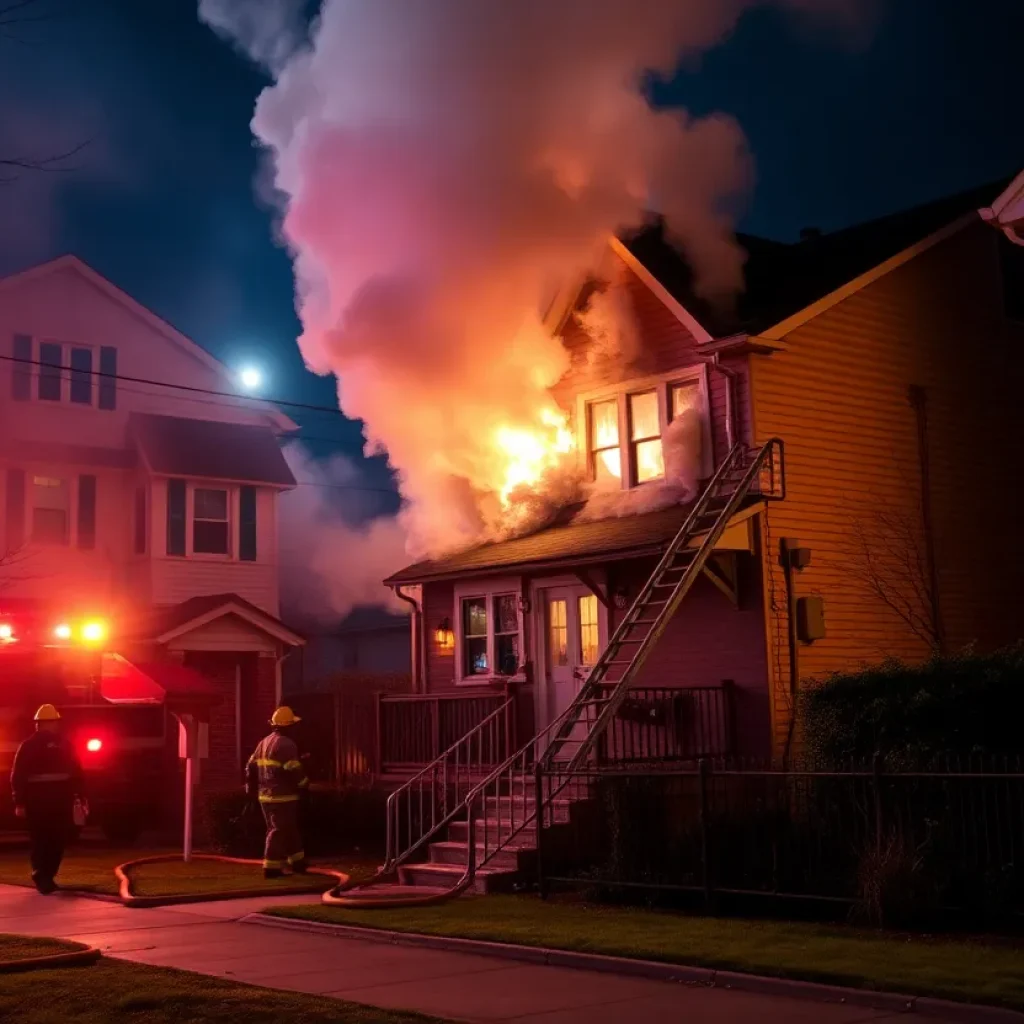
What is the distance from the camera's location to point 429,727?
61.3ft

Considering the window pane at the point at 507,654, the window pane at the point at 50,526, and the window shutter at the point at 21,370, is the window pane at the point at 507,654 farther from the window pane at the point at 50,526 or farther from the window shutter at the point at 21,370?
the window shutter at the point at 21,370

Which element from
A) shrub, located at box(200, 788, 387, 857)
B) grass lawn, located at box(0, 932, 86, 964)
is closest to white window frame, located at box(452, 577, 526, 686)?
shrub, located at box(200, 788, 387, 857)

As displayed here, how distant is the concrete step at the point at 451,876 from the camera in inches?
543

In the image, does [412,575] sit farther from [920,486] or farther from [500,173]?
[920,486]

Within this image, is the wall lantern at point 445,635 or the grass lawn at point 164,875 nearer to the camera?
the grass lawn at point 164,875

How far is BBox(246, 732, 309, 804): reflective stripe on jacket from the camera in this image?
15453mm

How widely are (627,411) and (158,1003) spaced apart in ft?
39.6

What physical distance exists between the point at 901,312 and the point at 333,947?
12400 millimetres

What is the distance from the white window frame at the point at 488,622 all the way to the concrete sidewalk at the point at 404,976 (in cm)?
692

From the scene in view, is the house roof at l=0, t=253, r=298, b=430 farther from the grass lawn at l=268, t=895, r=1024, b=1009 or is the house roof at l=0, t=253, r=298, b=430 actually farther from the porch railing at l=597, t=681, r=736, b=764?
the grass lawn at l=268, t=895, r=1024, b=1009

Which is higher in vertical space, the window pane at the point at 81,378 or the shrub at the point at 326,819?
the window pane at the point at 81,378

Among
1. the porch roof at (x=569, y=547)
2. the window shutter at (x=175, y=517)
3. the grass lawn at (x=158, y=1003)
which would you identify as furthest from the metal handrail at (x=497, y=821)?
the window shutter at (x=175, y=517)

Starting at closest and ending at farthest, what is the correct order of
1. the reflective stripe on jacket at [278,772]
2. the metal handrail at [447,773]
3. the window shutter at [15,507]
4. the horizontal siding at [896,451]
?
the reflective stripe on jacket at [278,772] < the metal handrail at [447,773] < the horizontal siding at [896,451] < the window shutter at [15,507]

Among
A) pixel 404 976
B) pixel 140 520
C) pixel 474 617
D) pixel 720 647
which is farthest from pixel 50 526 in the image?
pixel 404 976
